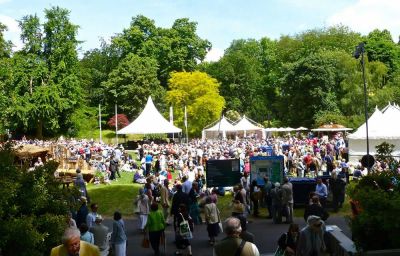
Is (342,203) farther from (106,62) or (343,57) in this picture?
(106,62)

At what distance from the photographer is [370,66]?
2414 inches

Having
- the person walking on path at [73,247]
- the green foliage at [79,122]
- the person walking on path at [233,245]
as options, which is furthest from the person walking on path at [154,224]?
Result: the green foliage at [79,122]

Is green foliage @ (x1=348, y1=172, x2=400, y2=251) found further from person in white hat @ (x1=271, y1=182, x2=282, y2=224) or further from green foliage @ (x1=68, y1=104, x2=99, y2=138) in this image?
green foliage @ (x1=68, y1=104, x2=99, y2=138)

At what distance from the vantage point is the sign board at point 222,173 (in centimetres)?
2070

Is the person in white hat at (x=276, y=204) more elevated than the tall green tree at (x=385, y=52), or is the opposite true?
the tall green tree at (x=385, y=52)

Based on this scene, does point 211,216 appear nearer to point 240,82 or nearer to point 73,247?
point 73,247

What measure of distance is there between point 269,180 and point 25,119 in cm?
4159

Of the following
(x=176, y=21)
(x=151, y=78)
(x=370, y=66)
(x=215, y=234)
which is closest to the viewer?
(x=215, y=234)

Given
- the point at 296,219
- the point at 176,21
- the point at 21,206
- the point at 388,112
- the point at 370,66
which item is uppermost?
the point at 176,21

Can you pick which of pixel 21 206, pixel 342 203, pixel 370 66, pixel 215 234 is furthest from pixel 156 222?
pixel 370 66

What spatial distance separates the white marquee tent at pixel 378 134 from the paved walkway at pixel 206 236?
52.7 ft

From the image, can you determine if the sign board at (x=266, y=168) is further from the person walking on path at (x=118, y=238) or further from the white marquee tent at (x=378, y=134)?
the white marquee tent at (x=378, y=134)

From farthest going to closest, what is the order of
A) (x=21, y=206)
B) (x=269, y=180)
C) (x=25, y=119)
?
(x=25, y=119) < (x=269, y=180) < (x=21, y=206)

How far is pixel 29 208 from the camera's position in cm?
987
